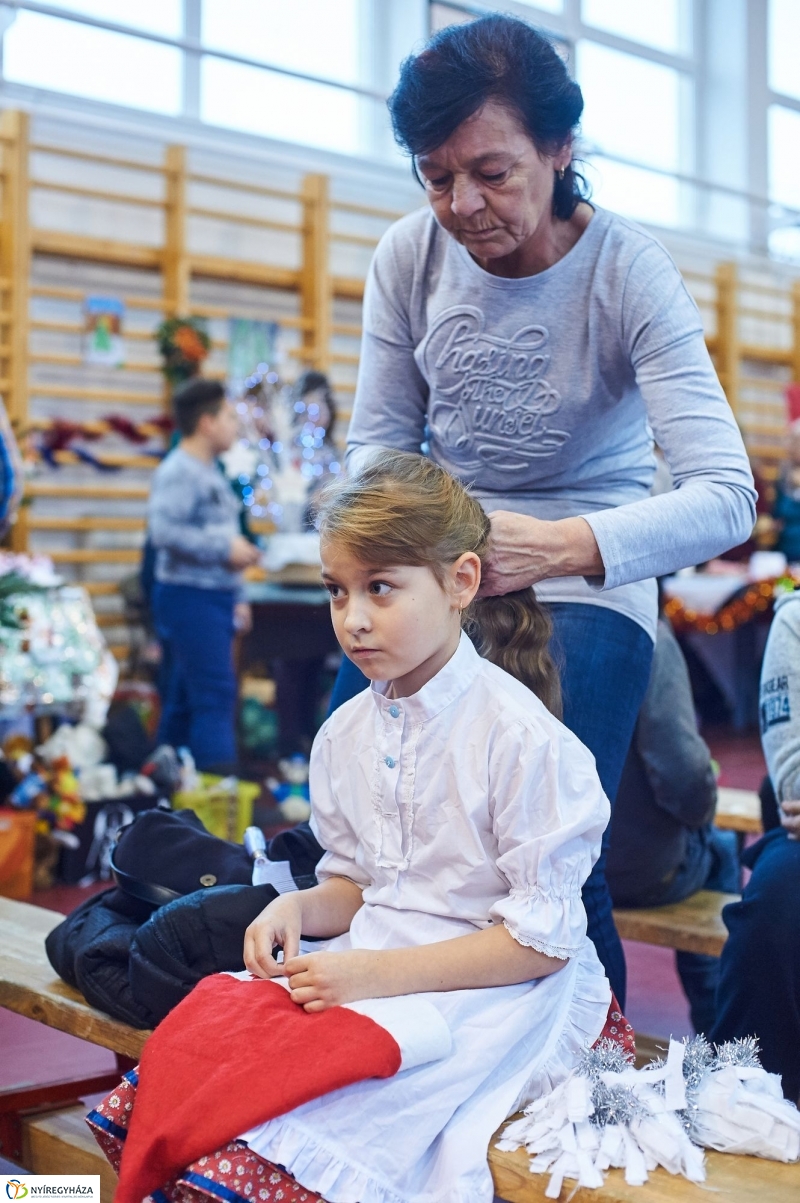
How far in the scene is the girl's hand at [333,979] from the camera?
53.9 inches

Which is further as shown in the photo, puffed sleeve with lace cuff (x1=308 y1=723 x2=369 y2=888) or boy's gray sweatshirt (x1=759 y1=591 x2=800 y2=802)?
boy's gray sweatshirt (x1=759 y1=591 x2=800 y2=802)

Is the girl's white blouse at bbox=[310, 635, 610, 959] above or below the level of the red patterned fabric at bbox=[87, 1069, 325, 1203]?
above

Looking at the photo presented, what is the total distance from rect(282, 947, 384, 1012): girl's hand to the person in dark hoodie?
2.78ft

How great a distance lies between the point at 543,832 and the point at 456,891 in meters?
0.13

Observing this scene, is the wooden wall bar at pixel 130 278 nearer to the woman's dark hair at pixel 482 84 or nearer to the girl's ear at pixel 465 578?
the woman's dark hair at pixel 482 84

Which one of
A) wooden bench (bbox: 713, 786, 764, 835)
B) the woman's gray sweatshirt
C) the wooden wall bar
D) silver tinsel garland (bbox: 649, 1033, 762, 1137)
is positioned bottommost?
silver tinsel garland (bbox: 649, 1033, 762, 1137)

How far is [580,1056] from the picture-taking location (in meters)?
1.46

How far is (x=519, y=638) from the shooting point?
166 centimetres

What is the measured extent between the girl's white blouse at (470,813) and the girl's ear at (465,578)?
0.05 metres

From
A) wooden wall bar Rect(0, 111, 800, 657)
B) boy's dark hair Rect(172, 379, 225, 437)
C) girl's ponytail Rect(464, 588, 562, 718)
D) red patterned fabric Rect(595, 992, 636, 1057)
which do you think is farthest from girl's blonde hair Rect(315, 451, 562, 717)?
wooden wall bar Rect(0, 111, 800, 657)

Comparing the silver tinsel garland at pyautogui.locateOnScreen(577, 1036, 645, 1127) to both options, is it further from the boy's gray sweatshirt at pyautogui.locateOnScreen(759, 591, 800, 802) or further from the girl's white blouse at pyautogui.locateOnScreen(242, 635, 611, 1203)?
the boy's gray sweatshirt at pyautogui.locateOnScreen(759, 591, 800, 802)

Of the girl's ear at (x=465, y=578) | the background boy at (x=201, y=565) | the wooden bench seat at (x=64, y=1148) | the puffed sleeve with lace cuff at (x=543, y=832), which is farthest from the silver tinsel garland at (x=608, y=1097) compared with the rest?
the background boy at (x=201, y=565)

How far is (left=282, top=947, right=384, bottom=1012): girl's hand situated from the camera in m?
1.37

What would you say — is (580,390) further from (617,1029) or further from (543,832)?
(617,1029)
